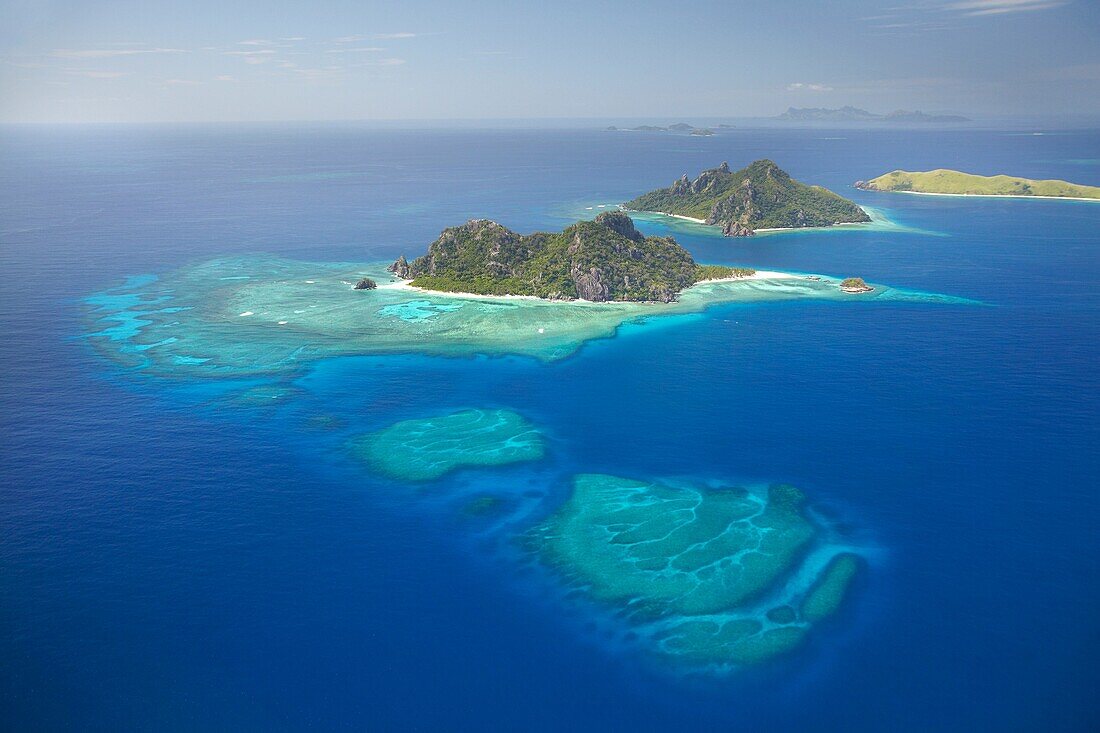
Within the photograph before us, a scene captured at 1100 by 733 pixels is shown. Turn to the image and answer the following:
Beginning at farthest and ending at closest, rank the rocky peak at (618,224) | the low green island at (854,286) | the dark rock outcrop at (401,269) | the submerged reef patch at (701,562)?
1. the rocky peak at (618,224)
2. the dark rock outcrop at (401,269)
3. the low green island at (854,286)
4. the submerged reef patch at (701,562)

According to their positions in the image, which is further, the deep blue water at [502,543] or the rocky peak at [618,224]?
the rocky peak at [618,224]

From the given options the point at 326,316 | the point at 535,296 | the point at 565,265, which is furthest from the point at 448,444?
the point at 565,265

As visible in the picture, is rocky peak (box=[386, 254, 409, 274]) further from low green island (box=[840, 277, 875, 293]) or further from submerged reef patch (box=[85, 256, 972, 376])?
low green island (box=[840, 277, 875, 293])

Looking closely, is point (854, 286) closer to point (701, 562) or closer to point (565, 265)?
point (565, 265)

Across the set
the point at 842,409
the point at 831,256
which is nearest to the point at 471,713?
the point at 842,409

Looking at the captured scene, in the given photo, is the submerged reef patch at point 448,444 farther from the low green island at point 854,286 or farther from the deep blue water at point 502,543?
the low green island at point 854,286

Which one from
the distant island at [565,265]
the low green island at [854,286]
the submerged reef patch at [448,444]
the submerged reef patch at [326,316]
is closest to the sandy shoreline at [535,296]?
the submerged reef patch at [326,316]
